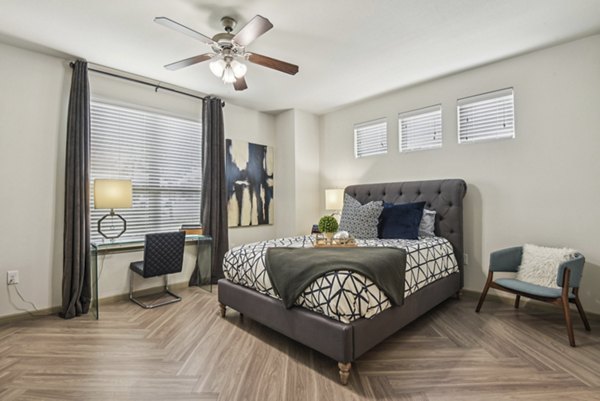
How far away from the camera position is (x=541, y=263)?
2576 mm

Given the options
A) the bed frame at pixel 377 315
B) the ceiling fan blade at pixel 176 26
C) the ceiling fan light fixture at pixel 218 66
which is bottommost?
the bed frame at pixel 377 315

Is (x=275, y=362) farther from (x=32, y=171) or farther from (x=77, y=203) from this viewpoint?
(x=32, y=171)

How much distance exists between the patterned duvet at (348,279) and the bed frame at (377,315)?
2.4 inches

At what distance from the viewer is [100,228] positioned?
3.23m

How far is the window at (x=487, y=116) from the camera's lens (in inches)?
121

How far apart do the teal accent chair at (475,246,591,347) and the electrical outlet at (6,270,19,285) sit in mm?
4430

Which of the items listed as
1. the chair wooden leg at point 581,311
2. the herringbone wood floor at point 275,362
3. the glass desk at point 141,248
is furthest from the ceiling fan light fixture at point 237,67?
the chair wooden leg at point 581,311

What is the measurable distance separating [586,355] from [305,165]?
3700mm

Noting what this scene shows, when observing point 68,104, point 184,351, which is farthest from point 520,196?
point 68,104

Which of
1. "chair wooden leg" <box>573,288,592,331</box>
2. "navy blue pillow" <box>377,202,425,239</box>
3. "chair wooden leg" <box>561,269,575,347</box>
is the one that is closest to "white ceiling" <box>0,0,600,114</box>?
"navy blue pillow" <box>377,202,425,239</box>

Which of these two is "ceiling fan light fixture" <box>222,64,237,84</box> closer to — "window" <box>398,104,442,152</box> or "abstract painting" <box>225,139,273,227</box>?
"abstract painting" <box>225,139,273,227</box>

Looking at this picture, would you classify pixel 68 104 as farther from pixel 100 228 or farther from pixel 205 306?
pixel 205 306

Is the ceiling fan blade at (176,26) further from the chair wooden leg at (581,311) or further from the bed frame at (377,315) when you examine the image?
the chair wooden leg at (581,311)

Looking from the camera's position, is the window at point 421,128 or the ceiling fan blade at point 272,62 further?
the window at point 421,128
